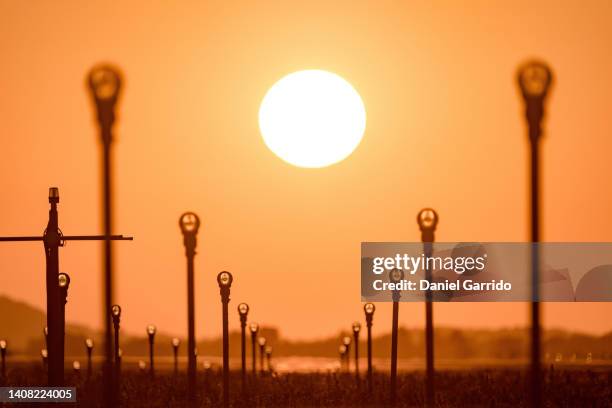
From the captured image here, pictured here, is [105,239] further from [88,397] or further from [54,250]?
[88,397]

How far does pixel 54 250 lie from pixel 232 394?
22582 millimetres

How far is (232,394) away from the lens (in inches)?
2103

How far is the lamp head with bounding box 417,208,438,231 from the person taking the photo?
2061 centimetres

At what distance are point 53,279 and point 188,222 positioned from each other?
41.5 feet

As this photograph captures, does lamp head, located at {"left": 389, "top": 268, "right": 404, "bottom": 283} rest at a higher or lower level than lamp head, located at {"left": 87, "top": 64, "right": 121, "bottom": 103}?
lower

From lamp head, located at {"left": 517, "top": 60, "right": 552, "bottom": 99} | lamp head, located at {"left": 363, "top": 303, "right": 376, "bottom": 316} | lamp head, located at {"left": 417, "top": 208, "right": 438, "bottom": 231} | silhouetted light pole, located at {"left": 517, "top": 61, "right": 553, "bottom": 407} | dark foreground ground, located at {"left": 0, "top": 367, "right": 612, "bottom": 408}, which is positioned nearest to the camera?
silhouetted light pole, located at {"left": 517, "top": 61, "right": 553, "bottom": 407}

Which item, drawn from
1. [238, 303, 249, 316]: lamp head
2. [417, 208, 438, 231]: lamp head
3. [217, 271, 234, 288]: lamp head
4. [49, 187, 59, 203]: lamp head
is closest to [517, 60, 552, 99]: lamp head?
[417, 208, 438, 231]: lamp head

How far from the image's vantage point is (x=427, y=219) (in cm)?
2067

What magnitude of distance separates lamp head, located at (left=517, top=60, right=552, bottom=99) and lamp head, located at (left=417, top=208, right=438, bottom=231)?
490 cm

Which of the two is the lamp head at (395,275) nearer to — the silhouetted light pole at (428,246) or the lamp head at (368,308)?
the silhouetted light pole at (428,246)

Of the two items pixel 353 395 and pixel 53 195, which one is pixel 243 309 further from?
pixel 53 195

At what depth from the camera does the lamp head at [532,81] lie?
52.7 ft

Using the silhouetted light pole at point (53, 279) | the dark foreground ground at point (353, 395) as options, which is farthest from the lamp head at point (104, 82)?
the dark foreground ground at point (353, 395)

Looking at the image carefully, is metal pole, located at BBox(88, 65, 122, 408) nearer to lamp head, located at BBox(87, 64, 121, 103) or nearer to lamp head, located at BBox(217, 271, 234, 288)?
lamp head, located at BBox(87, 64, 121, 103)
